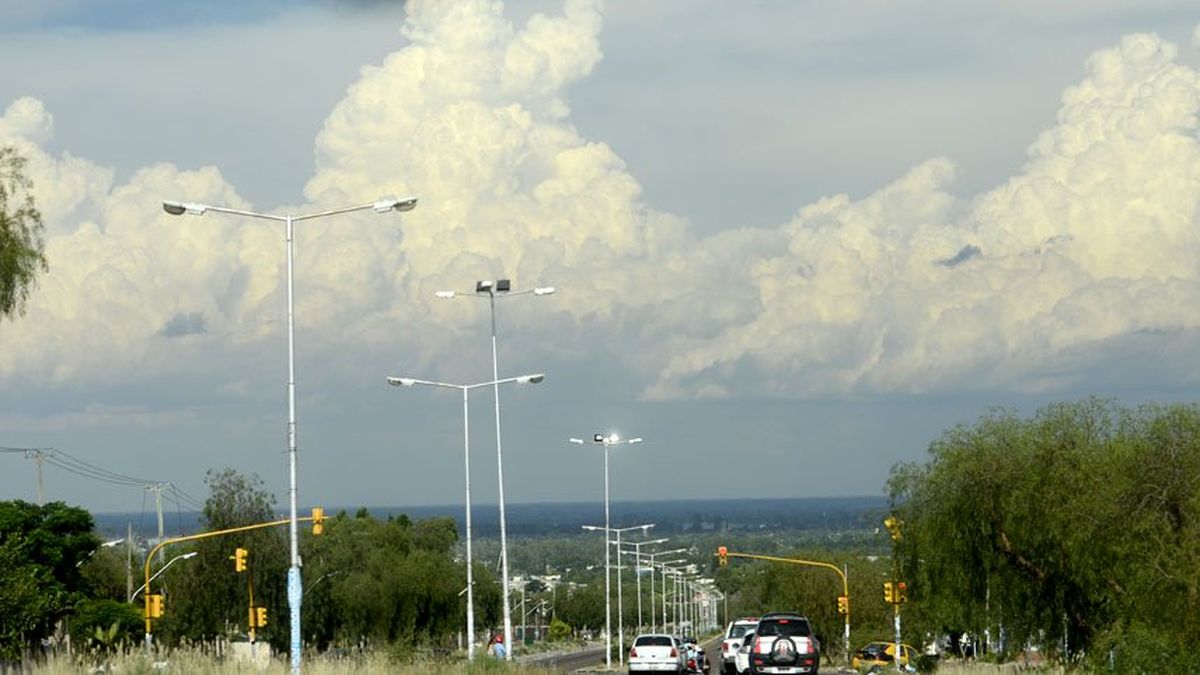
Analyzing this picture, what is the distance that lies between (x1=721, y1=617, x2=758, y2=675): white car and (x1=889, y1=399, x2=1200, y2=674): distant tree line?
10.9 meters

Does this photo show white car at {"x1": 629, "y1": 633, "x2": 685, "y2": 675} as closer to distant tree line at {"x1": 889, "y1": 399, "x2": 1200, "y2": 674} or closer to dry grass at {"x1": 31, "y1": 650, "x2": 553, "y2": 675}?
distant tree line at {"x1": 889, "y1": 399, "x2": 1200, "y2": 674}

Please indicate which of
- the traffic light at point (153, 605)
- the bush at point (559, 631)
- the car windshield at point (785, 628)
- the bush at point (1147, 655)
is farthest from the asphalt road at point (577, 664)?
the bush at point (559, 631)

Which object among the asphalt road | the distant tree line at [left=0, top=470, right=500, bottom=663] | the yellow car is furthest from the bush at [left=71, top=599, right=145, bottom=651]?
the yellow car

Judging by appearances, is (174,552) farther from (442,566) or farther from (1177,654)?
(1177,654)

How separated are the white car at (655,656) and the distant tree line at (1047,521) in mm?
9692

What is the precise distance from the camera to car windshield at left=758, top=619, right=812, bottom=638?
180 feet

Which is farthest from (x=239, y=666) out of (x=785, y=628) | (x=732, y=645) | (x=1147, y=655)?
(x=732, y=645)

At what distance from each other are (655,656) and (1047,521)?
1800 cm

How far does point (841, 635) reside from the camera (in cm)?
11594

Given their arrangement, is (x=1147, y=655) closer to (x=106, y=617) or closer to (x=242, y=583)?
(x=106, y=617)

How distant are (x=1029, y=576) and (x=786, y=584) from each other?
72.6 m

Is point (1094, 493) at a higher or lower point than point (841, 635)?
higher

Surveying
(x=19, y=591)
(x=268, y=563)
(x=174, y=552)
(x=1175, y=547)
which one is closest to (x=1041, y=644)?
(x=1175, y=547)

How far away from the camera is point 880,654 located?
87.8 m
